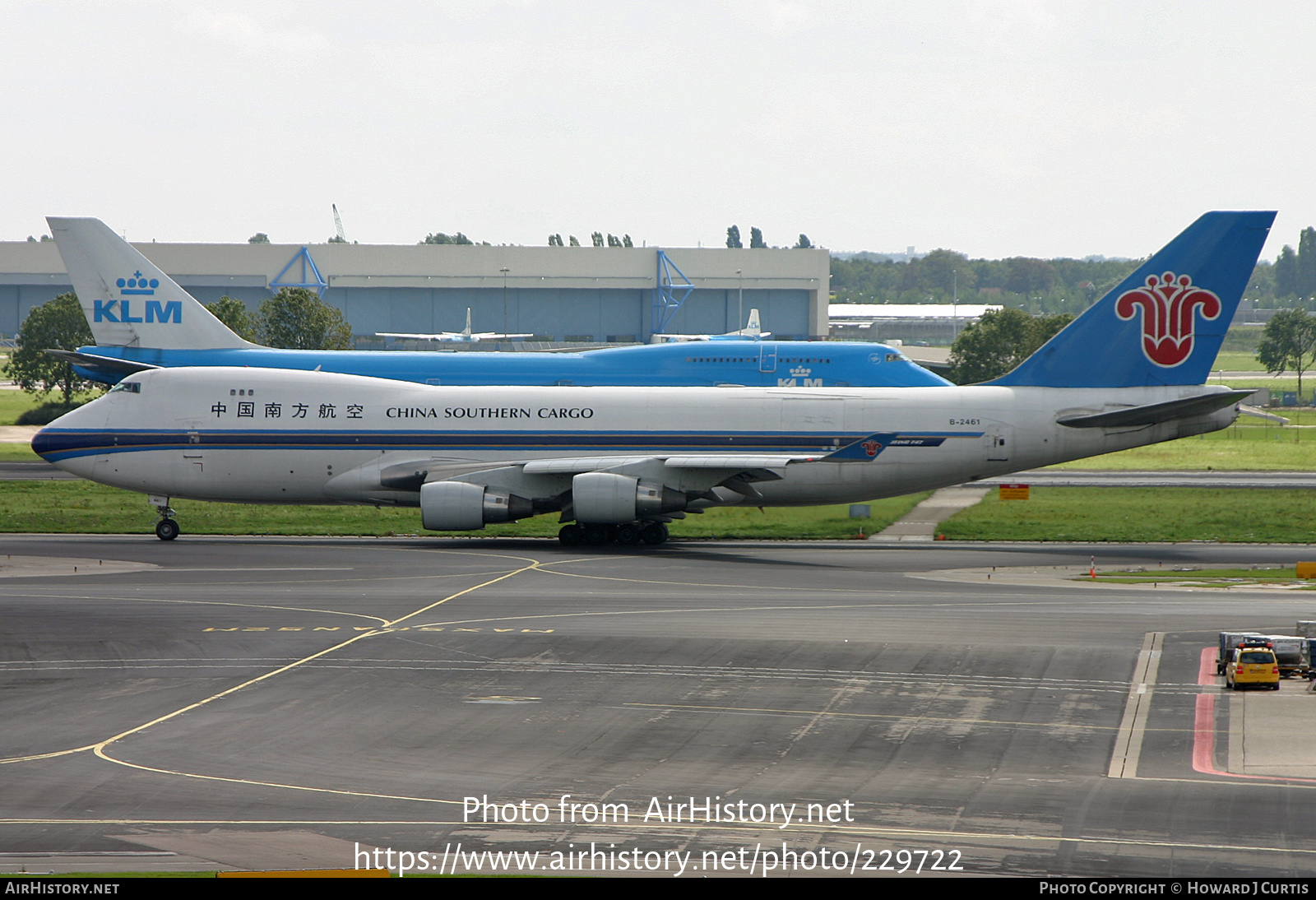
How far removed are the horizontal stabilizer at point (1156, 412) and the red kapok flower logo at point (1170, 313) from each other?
193 centimetres

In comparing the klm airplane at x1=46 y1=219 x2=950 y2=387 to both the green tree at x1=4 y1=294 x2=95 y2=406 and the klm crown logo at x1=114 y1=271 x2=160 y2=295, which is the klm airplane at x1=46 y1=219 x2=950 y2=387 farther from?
the green tree at x1=4 y1=294 x2=95 y2=406

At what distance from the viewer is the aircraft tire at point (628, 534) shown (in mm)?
46312

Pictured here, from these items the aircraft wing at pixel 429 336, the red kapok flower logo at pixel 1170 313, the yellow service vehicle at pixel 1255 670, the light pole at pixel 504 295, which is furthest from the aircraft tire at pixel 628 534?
the light pole at pixel 504 295

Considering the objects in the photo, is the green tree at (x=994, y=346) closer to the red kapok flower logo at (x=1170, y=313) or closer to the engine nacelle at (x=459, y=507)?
the red kapok flower logo at (x=1170, y=313)

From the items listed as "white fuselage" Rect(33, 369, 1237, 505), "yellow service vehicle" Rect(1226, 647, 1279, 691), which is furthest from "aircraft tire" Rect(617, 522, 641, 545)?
"yellow service vehicle" Rect(1226, 647, 1279, 691)

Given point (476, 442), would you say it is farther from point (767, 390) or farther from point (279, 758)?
point (279, 758)

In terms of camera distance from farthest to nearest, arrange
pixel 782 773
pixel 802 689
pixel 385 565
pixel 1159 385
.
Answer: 1. pixel 1159 385
2. pixel 385 565
3. pixel 802 689
4. pixel 782 773

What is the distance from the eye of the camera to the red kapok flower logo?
46.4m

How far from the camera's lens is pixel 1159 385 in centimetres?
4672

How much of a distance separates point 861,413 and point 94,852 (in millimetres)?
34624

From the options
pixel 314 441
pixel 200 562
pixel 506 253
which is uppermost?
pixel 506 253

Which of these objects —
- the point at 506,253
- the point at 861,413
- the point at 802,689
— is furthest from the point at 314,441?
the point at 506,253

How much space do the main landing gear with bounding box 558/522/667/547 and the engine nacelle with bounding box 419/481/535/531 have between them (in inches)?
95.3

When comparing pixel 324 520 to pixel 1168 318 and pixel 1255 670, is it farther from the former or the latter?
pixel 1255 670
